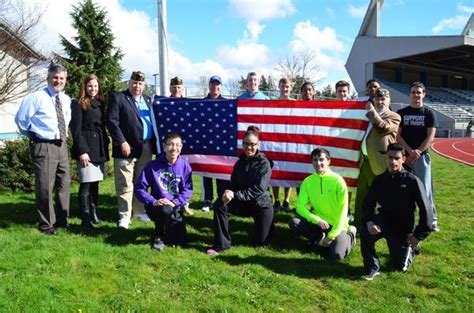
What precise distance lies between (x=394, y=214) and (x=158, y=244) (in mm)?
2767

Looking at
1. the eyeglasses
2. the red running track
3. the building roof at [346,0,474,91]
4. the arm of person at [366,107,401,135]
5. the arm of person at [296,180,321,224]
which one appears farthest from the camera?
the building roof at [346,0,474,91]

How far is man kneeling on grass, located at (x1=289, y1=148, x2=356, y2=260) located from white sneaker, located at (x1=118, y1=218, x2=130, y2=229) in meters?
2.36

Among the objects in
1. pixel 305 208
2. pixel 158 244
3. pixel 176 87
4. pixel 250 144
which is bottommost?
pixel 158 244

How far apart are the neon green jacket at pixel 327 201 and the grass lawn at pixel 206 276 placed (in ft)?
1.47

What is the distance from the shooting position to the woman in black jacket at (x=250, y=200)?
5.14 meters

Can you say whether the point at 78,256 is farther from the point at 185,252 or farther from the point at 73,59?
the point at 73,59

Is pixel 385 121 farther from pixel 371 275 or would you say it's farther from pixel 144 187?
pixel 144 187

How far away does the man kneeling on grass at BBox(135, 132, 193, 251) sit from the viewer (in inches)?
202

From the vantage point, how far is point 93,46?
105ft

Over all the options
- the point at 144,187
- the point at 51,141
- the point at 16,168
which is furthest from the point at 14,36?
the point at 144,187

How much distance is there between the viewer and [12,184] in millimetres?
8469

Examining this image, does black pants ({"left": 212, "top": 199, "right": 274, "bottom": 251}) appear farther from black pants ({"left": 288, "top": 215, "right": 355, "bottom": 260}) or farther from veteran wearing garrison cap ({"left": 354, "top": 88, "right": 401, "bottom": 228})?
veteran wearing garrison cap ({"left": 354, "top": 88, "right": 401, "bottom": 228})

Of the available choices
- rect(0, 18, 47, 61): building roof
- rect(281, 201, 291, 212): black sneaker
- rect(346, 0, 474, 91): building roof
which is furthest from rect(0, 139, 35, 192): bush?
rect(346, 0, 474, 91): building roof

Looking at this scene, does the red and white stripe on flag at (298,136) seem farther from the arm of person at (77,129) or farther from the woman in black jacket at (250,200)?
the arm of person at (77,129)
